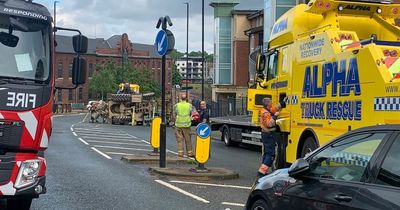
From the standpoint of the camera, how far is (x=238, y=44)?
56656mm

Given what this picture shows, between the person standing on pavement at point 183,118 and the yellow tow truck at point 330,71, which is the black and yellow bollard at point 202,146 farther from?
the person standing on pavement at point 183,118

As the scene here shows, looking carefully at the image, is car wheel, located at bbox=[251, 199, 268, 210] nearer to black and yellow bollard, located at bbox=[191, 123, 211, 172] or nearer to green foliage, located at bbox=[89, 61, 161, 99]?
black and yellow bollard, located at bbox=[191, 123, 211, 172]

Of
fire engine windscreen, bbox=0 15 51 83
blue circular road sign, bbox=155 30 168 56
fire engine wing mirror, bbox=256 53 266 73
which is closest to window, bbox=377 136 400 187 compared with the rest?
fire engine windscreen, bbox=0 15 51 83

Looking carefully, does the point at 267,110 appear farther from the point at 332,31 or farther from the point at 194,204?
the point at 194,204

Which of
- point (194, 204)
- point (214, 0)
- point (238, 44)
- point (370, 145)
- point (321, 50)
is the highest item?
point (214, 0)

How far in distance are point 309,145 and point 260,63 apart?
156 inches

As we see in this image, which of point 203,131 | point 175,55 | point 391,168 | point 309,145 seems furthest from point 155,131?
point 175,55

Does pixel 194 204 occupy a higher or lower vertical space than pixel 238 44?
lower

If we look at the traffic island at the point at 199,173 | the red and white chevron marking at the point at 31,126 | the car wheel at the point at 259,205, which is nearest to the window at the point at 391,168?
the car wheel at the point at 259,205

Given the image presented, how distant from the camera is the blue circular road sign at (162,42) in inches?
486

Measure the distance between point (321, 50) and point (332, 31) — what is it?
1.36 ft

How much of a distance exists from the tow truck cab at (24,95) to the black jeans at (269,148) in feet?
19.1

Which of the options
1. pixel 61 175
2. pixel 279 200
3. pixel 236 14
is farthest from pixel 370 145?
pixel 236 14

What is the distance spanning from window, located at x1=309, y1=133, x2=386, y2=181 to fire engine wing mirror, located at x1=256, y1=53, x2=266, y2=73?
8.94m
